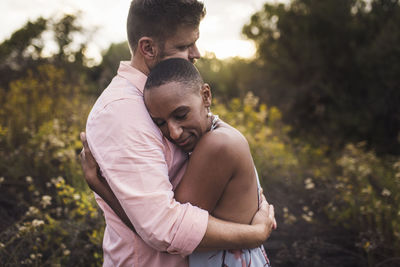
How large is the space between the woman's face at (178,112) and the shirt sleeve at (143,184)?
6.7 inches

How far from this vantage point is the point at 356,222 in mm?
3098

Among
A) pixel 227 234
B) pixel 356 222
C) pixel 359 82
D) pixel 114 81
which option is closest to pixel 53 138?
pixel 114 81

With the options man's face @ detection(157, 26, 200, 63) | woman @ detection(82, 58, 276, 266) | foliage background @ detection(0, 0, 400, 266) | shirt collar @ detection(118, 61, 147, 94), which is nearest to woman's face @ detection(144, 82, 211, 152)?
woman @ detection(82, 58, 276, 266)

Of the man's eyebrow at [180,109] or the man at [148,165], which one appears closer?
the man at [148,165]

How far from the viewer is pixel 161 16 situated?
5.27ft

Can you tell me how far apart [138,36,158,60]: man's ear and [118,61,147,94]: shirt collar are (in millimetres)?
99

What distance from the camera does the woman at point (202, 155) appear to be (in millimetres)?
1333

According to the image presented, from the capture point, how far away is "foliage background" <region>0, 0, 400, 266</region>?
2.83 metres

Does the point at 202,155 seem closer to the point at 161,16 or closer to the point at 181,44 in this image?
the point at 181,44

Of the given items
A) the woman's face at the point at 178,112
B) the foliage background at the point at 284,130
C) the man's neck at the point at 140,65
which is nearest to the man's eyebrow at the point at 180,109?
the woman's face at the point at 178,112

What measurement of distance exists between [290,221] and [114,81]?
7.09 feet

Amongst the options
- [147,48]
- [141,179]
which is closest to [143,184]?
[141,179]

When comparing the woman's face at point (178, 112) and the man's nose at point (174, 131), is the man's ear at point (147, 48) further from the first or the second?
the man's nose at point (174, 131)

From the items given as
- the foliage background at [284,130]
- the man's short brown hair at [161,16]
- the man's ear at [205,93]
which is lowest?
the foliage background at [284,130]
